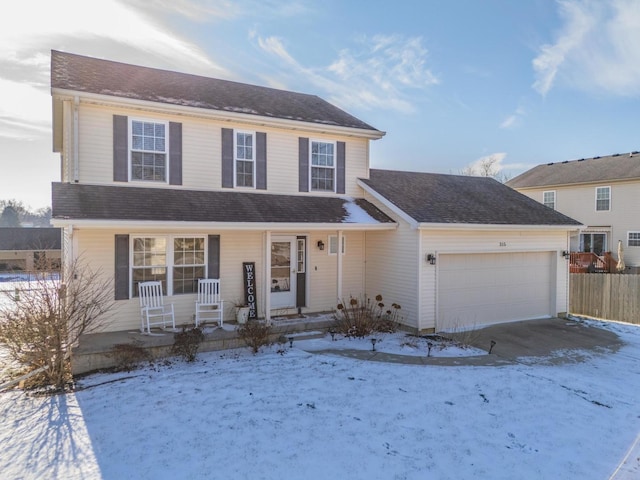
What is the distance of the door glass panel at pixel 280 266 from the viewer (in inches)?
415

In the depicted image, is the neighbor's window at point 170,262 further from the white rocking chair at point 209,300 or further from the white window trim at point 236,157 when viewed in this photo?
the white window trim at point 236,157

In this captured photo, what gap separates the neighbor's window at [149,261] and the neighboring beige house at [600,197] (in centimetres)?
2165

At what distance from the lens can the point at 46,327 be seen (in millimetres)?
6672

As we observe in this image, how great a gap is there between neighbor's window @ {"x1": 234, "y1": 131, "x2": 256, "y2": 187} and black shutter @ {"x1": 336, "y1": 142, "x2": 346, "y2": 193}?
2.44 metres

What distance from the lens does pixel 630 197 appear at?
70.9ft

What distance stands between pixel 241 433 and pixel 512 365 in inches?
206

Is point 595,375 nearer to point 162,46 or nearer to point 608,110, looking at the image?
point 162,46

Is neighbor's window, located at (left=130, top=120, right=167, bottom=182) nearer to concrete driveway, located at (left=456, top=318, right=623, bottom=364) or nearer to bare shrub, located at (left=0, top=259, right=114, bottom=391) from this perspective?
bare shrub, located at (left=0, top=259, right=114, bottom=391)

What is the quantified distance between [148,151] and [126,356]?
4622mm

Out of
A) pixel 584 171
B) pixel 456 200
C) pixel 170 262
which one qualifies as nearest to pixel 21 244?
pixel 170 262

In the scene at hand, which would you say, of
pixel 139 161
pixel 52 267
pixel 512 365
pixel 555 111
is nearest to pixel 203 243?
pixel 139 161

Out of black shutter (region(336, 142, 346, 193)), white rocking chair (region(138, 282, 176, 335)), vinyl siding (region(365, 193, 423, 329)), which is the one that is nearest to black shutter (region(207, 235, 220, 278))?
white rocking chair (region(138, 282, 176, 335))

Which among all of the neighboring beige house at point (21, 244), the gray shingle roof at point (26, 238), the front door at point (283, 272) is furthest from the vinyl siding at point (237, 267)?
the gray shingle roof at point (26, 238)

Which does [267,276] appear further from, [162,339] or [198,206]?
[162,339]
